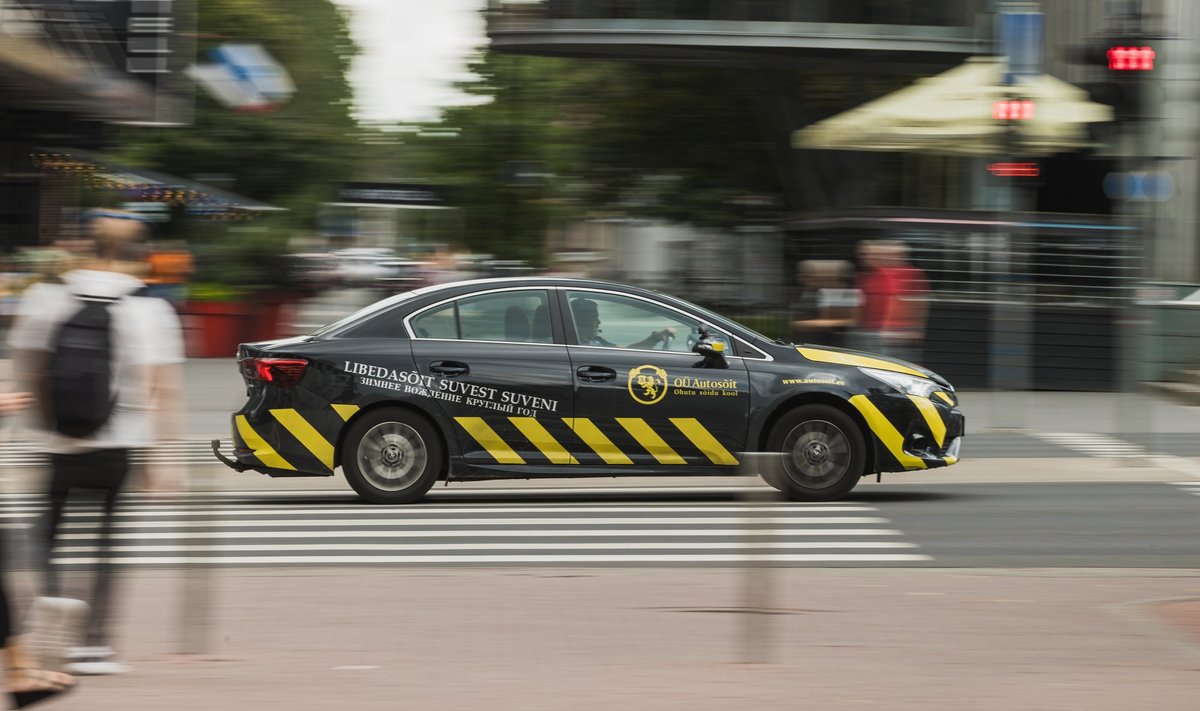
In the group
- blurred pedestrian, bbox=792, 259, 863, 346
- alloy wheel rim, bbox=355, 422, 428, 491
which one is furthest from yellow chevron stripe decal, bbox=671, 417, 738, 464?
blurred pedestrian, bbox=792, 259, 863, 346

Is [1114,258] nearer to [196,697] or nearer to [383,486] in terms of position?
[383,486]

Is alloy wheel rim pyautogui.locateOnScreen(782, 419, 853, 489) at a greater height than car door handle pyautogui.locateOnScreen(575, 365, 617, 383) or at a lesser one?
lesser

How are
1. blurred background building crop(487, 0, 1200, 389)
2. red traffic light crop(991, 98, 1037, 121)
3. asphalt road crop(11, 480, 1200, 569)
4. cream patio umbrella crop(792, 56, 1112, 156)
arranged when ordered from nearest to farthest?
1. asphalt road crop(11, 480, 1200, 569)
2. red traffic light crop(991, 98, 1037, 121)
3. cream patio umbrella crop(792, 56, 1112, 156)
4. blurred background building crop(487, 0, 1200, 389)

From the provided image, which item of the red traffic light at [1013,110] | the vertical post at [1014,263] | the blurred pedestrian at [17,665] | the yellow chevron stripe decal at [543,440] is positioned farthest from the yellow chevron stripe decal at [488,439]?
the vertical post at [1014,263]

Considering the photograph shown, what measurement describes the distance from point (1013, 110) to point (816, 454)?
18.3ft

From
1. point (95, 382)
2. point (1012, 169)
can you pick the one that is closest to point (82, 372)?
point (95, 382)

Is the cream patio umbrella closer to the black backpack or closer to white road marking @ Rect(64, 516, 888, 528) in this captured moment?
white road marking @ Rect(64, 516, 888, 528)

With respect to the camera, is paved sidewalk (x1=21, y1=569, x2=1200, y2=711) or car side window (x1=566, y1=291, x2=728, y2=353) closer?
paved sidewalk (x1=21, y1=569, x2=1200, y2=711)

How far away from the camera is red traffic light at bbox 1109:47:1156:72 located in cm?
1389

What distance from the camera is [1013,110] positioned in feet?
51.1

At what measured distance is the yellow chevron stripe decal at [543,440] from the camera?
36.8 ft

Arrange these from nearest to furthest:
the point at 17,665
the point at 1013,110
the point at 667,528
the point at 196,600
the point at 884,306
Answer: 1. the point at 17,665
2. the point at 196,600
3. the point at 667,528
4. the point at 884,306
5. the point at 1013,110

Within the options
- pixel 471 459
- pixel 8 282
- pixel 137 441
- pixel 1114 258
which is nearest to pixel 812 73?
pixel 1114 258

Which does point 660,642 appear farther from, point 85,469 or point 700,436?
point 700,436
